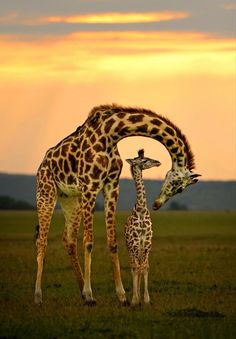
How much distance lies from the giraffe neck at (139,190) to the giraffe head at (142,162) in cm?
6

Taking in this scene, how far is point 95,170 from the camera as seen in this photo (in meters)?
18.0

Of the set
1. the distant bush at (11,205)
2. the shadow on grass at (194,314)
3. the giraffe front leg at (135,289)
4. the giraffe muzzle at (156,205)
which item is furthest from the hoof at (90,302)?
the distant bush at (11,205)

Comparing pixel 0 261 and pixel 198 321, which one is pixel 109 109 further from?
pixel 0 261

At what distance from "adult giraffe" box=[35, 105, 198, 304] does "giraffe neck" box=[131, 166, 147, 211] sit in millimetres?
343

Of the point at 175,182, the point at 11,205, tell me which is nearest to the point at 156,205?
the point at 175,182

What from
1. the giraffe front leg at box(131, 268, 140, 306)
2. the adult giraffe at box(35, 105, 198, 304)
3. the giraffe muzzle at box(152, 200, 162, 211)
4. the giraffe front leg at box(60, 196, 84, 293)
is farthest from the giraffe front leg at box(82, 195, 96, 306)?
the giraffe front leg at box(60, 196, 84, 293)

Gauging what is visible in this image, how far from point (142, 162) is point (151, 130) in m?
0.59

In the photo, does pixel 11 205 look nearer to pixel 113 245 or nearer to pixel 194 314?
pixel 113 245

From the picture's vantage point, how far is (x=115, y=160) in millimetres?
18219

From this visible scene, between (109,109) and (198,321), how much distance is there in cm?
407

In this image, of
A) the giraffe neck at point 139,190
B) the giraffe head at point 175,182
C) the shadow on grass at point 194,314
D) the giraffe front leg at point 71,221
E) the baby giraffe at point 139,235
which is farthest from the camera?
the giraffe front leg at point 71,221

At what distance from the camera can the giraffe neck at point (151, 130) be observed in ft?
Result: 57.2

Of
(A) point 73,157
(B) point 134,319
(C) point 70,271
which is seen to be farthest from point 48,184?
(C) point 70,271

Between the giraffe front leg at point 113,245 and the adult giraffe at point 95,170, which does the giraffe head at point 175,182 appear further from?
the giraffe front leg at point 113,245
